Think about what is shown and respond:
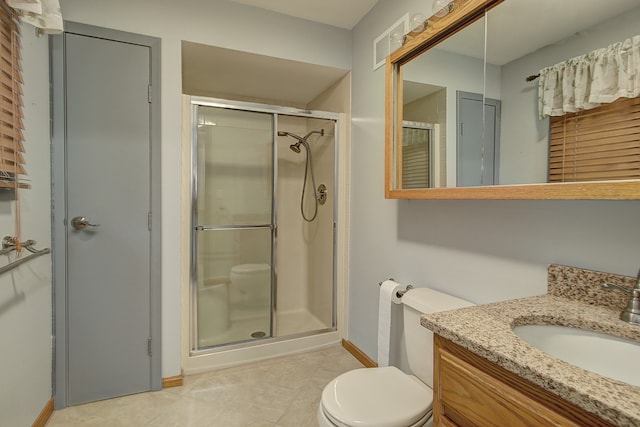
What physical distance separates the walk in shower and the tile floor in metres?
0.26

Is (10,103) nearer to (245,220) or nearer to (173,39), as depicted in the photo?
(173,39)

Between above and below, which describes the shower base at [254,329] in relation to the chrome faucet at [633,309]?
below

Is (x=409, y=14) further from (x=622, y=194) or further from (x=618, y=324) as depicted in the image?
(x=618, y=324)

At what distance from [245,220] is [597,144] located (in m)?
2.11

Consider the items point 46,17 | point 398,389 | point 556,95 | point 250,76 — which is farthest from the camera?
point 250,76

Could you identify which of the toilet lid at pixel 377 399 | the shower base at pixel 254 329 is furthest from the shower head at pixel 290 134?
the toilet lid at pixel 377 399

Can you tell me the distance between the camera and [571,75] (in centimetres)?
99

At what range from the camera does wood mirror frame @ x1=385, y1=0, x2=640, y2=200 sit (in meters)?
0.84

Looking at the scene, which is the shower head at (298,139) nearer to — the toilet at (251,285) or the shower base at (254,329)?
the toilet at (251,285)

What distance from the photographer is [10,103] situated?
4.34 ft

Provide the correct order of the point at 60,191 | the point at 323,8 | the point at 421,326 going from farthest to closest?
the point at 323,8, the point at 60,191, the point at 421,326

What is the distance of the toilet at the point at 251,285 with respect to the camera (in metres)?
2.53

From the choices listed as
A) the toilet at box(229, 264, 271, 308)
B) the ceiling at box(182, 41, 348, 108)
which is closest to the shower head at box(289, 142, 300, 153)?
the ceiling at box(182, 41, 348, 108)

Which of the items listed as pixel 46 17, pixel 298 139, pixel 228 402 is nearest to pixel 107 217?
pixel 46 17
